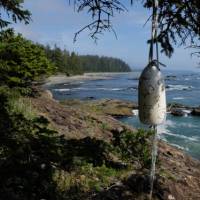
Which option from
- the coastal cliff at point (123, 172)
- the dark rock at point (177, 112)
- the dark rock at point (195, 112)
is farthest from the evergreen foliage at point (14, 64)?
the dark rock at point (195, 112)

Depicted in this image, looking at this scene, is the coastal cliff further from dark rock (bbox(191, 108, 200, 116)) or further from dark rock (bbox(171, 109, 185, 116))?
dark rock (bbox(191, 108, 200, 116))

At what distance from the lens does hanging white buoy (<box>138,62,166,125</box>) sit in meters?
4.13

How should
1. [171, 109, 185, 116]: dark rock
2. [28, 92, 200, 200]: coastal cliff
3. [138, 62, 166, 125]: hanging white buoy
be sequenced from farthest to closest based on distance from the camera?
1. [171, 109, 185, 116]: dark rock
2. [28, 92, 200, 200]: coastal cliff
3. [138, 62, 166, 125]: hanging white buoy

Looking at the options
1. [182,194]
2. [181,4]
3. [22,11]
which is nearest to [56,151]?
[182,194]

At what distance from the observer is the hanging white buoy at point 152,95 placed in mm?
4129

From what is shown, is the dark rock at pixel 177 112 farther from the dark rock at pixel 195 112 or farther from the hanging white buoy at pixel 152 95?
the hanging white buoy at pixel 152 95

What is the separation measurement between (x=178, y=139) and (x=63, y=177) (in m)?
23.0

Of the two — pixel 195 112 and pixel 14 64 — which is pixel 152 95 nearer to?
pixel 14 64

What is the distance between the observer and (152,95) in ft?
13.7

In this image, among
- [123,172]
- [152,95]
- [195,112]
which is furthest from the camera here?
[195,112]

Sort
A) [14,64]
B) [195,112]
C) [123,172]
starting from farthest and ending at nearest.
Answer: [195,112], [14,64], [123,172]

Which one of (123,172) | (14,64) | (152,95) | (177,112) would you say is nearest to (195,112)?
(177,112)

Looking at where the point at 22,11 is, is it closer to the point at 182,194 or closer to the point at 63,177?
the point at 63,177

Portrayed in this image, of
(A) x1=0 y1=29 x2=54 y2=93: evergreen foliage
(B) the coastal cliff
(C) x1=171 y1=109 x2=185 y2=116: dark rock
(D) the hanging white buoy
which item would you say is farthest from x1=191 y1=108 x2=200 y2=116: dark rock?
(D) the hanging white buoy
